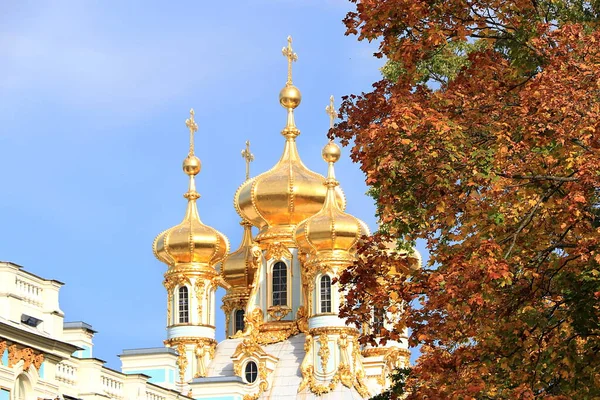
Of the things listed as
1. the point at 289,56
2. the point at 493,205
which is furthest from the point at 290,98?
the point at 493,205

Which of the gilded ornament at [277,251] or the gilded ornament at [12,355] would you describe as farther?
the gilded ornament at [277,251]

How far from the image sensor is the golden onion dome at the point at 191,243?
64500mm

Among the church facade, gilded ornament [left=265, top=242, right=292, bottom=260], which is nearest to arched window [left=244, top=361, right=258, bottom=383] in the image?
the church facade

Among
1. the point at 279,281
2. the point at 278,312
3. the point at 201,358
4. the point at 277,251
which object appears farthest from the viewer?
the point at 279,281

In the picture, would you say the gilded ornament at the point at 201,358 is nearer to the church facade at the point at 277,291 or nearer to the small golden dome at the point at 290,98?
the church facade at the point at 277,291

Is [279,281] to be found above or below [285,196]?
below

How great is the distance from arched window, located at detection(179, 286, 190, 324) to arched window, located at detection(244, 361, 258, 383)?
4.13 m

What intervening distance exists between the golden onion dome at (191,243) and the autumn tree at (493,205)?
155ft

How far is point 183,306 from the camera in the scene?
211 feet

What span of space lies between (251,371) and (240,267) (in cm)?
715

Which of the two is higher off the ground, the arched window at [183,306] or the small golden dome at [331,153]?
the small golden dome at [331,153]

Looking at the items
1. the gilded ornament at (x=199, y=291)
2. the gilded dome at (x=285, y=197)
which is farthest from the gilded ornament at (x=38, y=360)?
the gilded ornament at (x=199, y=291)

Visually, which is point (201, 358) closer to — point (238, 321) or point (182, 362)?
point (182, 362)

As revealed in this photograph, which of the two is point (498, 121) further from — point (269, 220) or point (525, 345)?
point (269, 220)
